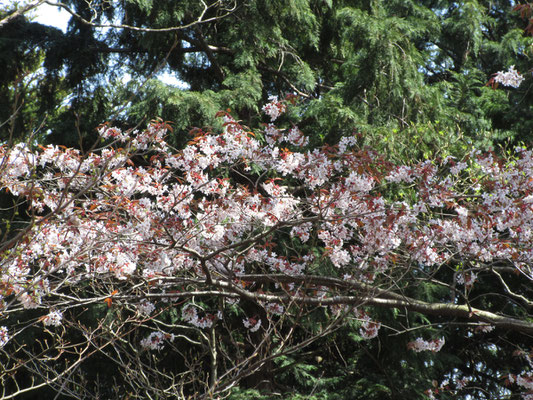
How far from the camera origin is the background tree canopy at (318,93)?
6062 mm

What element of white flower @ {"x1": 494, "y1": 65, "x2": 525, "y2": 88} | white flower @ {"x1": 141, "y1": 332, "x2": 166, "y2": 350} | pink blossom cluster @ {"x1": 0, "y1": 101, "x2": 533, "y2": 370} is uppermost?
white flower @ {"x1": 494, "y1": 65, "x2": 525, "y2": 88}

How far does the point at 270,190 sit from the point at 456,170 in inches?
56.6

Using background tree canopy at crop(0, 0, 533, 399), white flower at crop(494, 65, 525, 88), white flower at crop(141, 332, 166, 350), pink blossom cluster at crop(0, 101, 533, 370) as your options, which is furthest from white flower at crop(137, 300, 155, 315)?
white flower at crop(494, 65, 525, 88)

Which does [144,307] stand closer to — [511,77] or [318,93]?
[511,77]

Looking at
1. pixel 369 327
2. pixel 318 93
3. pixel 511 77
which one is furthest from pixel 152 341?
pixel 318 93

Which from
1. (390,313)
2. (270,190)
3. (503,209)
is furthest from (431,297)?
(270,190)

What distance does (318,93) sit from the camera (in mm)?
7719

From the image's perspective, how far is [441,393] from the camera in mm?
6086

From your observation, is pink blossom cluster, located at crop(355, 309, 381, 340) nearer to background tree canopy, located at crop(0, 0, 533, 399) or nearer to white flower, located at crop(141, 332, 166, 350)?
background tree canopy, located at crop(0, 0, 533, 399)

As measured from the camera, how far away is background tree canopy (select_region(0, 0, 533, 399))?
6062mm

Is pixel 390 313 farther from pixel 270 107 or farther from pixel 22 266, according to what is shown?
pixel 22 266

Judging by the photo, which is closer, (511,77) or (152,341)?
(511,77)

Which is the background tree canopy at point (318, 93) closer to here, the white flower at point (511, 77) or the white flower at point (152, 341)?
the white flower at point (152, 341)

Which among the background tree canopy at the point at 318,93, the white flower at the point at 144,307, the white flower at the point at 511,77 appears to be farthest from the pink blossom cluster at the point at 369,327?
the white flower at the point at 511,77
